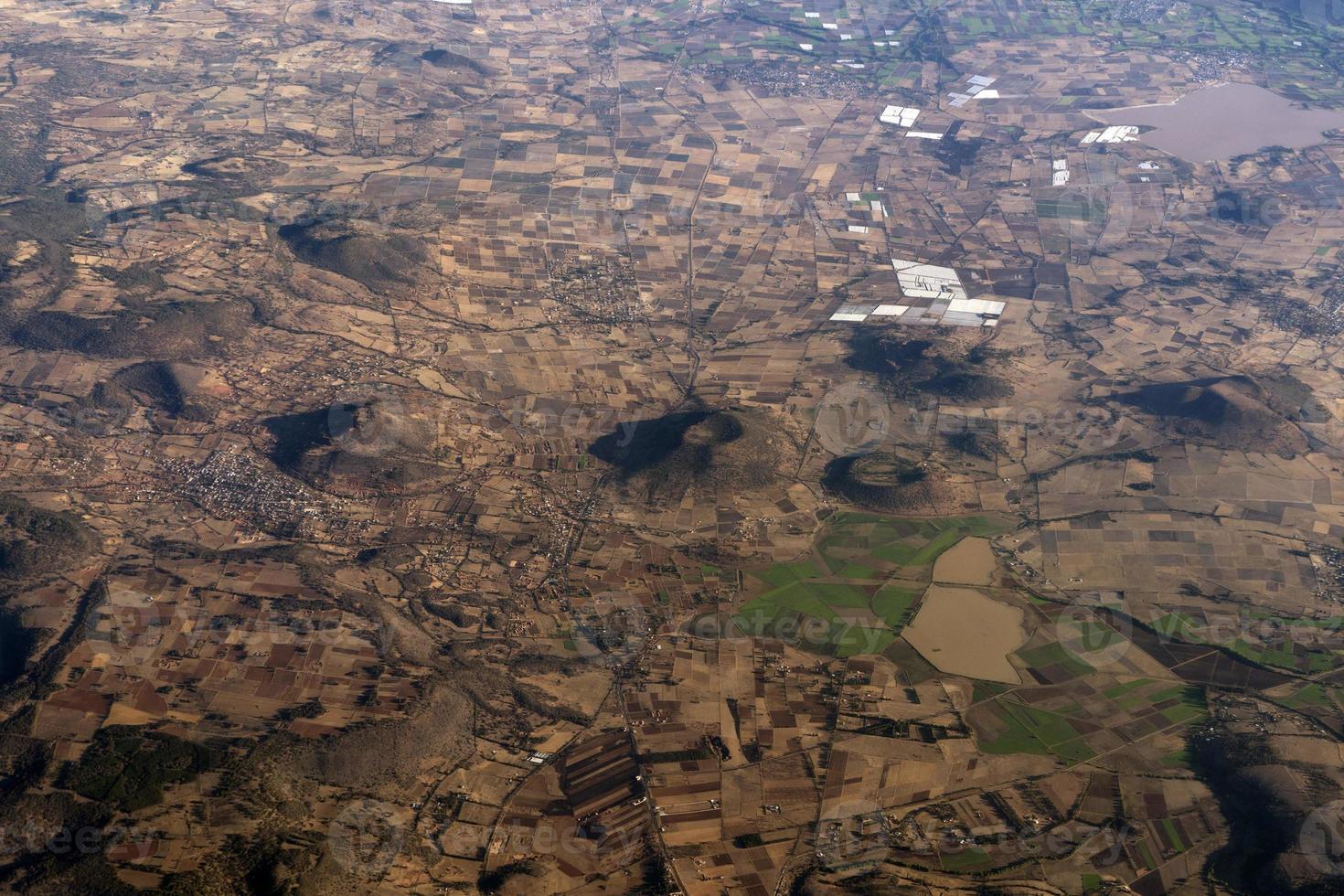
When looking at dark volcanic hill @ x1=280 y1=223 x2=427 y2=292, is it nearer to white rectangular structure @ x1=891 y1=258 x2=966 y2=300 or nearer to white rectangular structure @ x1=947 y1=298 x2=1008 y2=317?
white rectangular structure @ x1=891 y1=258 x2=966 y2=300

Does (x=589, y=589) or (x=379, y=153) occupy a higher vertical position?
(x=379, y=153)

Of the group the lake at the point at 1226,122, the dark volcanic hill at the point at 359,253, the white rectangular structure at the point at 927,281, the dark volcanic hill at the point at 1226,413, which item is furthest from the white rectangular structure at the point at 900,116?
the dark volcanic hill at the point at 359,253

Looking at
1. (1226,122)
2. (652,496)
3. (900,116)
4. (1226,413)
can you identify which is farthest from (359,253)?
(1226,122)

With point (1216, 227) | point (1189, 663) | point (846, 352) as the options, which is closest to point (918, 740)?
point (1189, 663)

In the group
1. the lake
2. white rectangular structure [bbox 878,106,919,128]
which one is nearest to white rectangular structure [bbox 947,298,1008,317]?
white rectangular structure [bbox 878,106,919,128]

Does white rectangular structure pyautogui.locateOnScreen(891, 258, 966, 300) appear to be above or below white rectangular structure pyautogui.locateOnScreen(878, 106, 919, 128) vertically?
below

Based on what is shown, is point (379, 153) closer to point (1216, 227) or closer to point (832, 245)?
point (832, 245)

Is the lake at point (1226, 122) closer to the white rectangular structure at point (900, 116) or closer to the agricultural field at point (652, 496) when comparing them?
the agricultural field at point (652, 496)

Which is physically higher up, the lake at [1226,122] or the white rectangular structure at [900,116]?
the lake at [1226,122]
